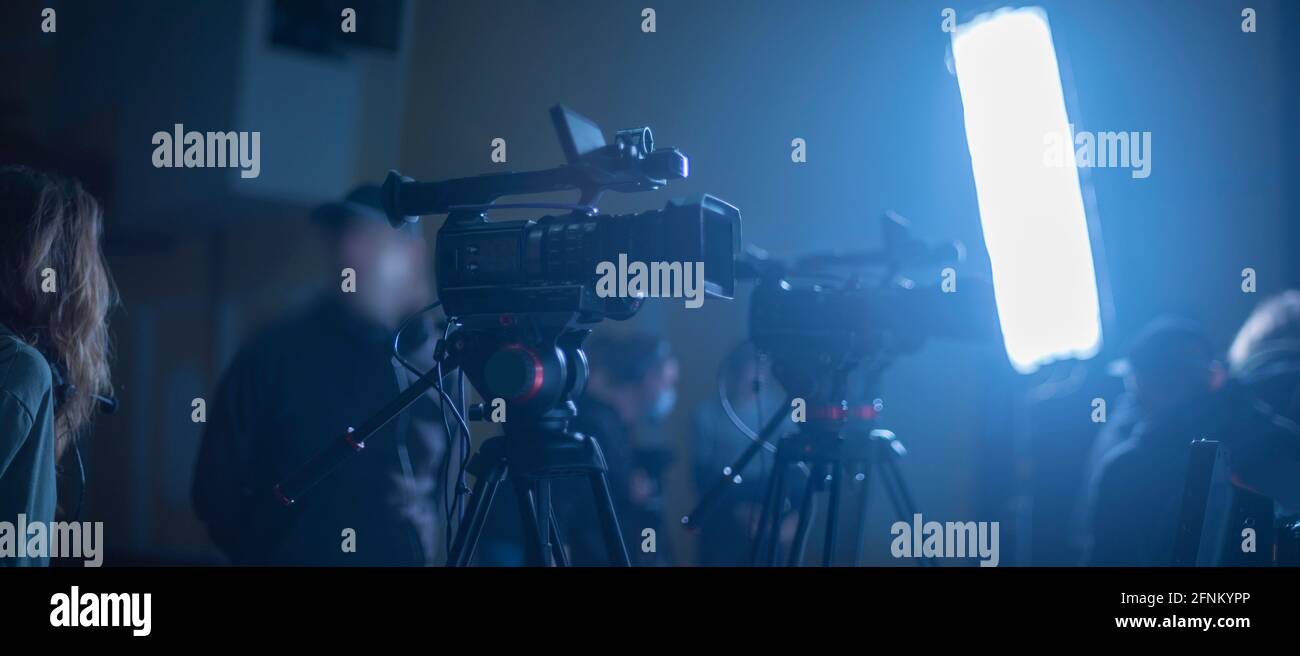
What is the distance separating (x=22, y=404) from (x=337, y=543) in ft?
2.06

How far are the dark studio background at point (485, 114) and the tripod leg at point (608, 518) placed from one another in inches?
24.0

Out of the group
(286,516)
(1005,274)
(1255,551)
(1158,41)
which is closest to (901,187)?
(1005,274)

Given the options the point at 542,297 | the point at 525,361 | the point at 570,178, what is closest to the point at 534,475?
the point at 525,361

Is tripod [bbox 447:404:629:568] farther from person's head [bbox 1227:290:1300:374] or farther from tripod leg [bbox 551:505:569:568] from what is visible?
person's head [bbox 1227:290:1300:374]

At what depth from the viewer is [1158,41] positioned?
1.98 metres

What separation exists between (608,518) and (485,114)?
1.01m

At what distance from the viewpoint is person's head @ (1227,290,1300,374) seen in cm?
195

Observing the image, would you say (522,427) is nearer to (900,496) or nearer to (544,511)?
(544,511)

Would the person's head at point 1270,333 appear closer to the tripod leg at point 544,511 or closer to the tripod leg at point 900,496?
the tripod leg at point 900,496

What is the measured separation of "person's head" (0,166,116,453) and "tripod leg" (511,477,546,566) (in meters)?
0.82

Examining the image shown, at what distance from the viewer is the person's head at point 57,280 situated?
157 cm

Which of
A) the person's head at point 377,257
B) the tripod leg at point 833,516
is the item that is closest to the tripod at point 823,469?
the tripod leg at point 833,516
